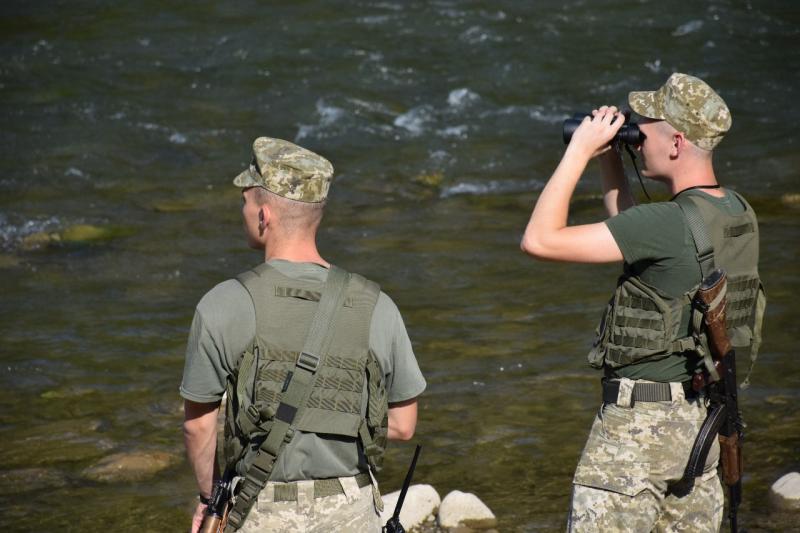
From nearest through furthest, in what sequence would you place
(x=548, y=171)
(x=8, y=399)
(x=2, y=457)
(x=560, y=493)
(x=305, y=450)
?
1. (x=305, y=450)
2. (x=560, y=493)
3. (x=2, y=457)
4. (x=8, y=399)
5. (x=548, y=171)

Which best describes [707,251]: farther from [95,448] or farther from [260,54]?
[260,54]

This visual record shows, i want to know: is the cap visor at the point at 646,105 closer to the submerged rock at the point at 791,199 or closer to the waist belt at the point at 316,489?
the waist belt at the point at 316,489

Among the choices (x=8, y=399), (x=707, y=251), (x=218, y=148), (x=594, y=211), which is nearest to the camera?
(x=707, y=251)

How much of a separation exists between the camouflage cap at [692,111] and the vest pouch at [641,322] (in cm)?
54

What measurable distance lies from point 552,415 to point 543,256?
11.9ft

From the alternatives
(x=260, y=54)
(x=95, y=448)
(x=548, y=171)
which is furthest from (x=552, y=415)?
(x=260, y=54)

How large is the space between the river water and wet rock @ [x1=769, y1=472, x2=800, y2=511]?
3.2 inches

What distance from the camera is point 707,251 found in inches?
146

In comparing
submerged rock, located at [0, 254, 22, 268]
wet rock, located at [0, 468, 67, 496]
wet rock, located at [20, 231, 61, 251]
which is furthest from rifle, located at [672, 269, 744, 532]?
wet rock, located at [20, 231, 61, 251]

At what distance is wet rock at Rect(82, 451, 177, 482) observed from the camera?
21.6 feet

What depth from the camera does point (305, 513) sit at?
3.35 m

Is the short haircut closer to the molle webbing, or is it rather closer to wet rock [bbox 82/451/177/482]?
the molle webbing

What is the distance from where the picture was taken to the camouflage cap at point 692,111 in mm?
3793

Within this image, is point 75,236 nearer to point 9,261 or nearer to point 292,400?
point 9,261
